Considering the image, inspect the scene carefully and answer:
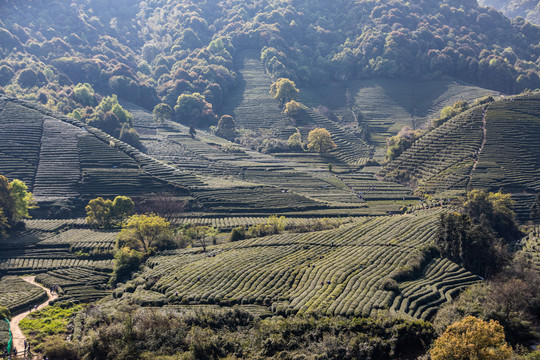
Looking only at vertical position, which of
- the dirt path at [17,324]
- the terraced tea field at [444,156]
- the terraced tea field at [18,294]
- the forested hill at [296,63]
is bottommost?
the dirt path at [17,324]

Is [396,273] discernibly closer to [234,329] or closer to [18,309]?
[234,329]

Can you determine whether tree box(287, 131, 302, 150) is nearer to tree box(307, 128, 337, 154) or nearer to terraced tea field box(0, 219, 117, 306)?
tree box(307, 128, 337, 154)

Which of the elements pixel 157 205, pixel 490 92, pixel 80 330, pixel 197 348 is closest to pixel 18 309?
pixel 80 330

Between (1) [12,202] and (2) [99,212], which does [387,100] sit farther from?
→ (1) [12,202]

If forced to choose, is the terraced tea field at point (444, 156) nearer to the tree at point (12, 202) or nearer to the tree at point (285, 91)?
the tree at point (285, 91)

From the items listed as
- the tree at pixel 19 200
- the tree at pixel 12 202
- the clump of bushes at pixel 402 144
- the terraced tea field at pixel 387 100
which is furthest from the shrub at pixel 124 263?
the terraced tea field at pixel 387 100

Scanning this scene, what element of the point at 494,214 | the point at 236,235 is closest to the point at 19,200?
the point at 236,235

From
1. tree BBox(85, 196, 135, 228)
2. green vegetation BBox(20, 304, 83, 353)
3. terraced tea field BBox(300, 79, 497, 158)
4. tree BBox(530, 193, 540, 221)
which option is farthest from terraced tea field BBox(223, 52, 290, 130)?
green vegetation BBox(20, 304, 83, 353)
